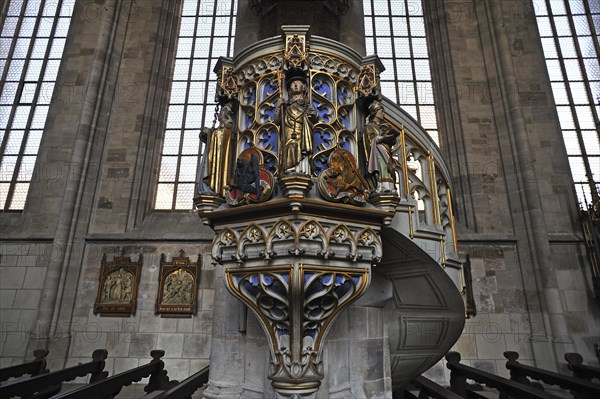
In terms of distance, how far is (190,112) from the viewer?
925cm

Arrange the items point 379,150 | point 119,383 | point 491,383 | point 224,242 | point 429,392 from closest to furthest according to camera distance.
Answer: point 224,242
point 379,150
point 429,392
point 119,383
point 491,383

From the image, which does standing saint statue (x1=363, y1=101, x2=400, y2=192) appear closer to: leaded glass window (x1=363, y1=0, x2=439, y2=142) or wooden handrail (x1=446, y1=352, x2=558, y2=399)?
wooden handrail (x1=446, y1=352, x2=558, y2=399)

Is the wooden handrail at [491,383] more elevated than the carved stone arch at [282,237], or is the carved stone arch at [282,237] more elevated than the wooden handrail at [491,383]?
the carved stone arch at [282,237]

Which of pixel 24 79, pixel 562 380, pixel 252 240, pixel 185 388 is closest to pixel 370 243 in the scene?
pixel 252 240

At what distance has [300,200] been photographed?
2531 millimetres

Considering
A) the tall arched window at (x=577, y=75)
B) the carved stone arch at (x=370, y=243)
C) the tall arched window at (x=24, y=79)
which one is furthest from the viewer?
the tall arched window at (x=24, y=79)

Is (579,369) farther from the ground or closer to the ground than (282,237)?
closer to the ground

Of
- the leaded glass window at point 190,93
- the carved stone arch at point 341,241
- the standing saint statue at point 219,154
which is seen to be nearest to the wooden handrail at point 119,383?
the standing saint statue at point 219,154

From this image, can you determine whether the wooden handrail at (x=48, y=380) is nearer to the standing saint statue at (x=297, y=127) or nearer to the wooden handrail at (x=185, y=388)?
the wooden handrail at (x=185, y=388)

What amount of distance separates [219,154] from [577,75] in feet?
32.0

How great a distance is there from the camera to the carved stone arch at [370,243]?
2.71 meters

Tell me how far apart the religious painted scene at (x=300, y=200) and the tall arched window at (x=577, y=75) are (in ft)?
Answer: 0.19

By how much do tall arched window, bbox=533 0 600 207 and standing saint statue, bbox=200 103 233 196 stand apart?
777 cm

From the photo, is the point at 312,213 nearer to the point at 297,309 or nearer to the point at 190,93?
the point at 297,309
